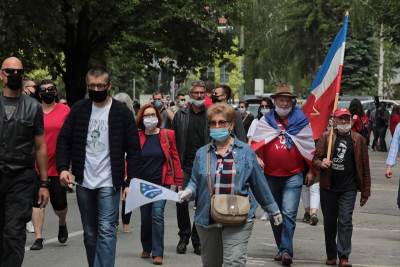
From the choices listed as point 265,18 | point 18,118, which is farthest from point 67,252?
point 265,18

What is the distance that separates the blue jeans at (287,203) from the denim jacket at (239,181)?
8.56ft

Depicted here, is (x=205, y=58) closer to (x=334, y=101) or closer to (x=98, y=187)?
(x=334, y=101)

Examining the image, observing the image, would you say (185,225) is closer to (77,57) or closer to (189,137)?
(189,137)

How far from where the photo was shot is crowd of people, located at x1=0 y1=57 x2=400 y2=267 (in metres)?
7.29

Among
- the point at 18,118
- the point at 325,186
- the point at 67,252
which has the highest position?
the point at 18,118

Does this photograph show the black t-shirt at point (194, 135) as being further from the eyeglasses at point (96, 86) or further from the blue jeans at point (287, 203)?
the eyeglasses at point (96, 86)

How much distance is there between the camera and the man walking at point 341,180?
32.9 feet

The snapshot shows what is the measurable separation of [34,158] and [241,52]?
32111 mm

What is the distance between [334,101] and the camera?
1092 centimetres

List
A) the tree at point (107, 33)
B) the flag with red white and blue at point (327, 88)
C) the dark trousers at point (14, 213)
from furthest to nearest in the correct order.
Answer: the tree at point (107, 33) < the flag with red white and blue at point (327, 88) < the dark trousers at point (14, 213)

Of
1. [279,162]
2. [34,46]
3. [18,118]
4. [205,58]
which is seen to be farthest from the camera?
[205,58]

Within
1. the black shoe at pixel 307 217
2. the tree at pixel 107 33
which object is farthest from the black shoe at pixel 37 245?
the tree at pixel 107 33

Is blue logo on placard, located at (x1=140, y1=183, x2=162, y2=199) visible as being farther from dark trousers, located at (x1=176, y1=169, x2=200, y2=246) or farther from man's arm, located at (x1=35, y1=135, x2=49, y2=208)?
dark trousers, located at (x1=176, y1=169, x2=200, y2=246)

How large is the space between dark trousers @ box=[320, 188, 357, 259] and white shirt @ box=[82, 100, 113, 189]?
2.95 meters
